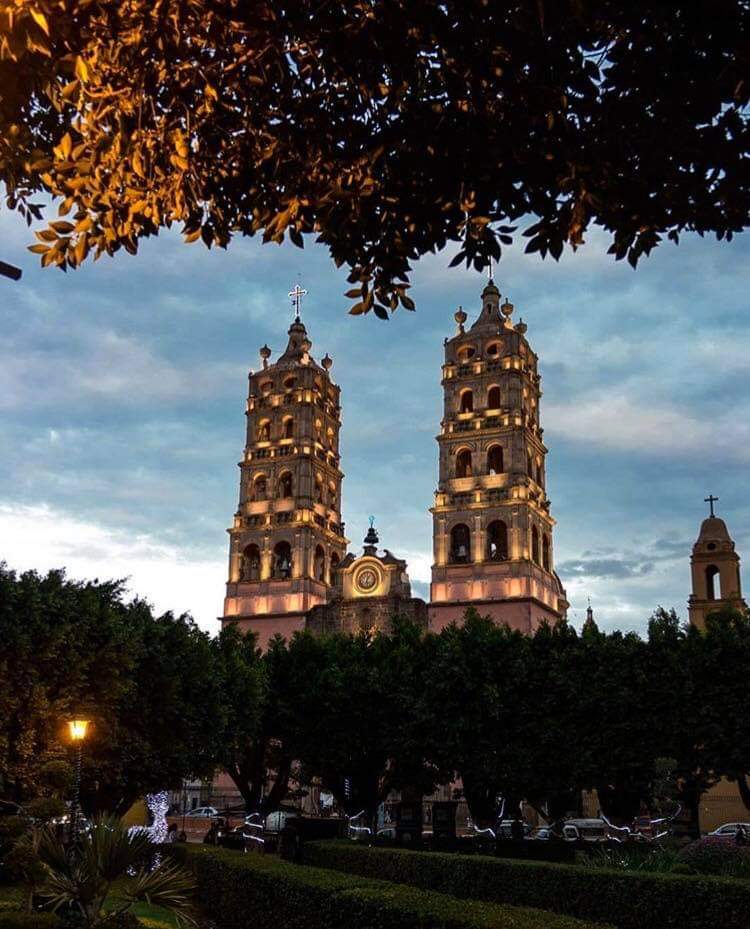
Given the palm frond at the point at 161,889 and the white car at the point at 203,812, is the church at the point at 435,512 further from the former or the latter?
the palm frond at the point at 161,889

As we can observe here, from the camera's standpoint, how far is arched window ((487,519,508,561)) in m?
61.6

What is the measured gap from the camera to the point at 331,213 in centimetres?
812

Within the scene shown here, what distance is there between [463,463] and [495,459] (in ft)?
7.25

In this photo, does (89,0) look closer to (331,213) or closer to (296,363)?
(331,213)

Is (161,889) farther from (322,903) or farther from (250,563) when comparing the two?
(250,563)

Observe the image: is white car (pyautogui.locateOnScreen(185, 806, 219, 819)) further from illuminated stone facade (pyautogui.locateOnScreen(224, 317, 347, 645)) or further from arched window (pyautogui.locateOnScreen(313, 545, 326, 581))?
arched window (pyautogui.locateOnScreen(313, 545, 326, 581))

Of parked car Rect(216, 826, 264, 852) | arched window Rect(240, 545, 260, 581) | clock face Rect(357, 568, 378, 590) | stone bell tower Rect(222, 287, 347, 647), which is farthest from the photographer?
arched window Rect(240, 545, 260, 581)

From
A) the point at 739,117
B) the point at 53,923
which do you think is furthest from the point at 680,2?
the point at 53,923

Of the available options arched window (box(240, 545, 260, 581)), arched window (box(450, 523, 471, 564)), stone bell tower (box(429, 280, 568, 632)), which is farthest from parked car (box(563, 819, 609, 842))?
arched window (box(240, 545, 260, 581))

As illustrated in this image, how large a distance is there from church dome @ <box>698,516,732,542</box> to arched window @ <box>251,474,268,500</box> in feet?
97.8

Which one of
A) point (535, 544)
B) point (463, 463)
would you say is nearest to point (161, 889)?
point (535, 544)

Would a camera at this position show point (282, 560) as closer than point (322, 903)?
No

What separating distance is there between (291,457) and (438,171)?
62.6 m

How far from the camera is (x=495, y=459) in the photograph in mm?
64125
